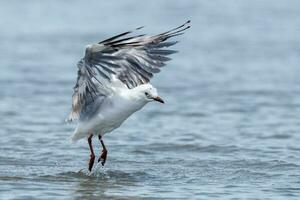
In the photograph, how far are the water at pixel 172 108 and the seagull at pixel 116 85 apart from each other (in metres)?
0.58

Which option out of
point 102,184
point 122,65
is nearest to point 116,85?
point 122,65

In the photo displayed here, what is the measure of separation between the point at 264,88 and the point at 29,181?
6.96 meters

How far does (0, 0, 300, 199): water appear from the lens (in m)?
9.42

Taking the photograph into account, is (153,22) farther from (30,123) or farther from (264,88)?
(30,123)

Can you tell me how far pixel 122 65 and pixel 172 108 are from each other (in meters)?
4.31

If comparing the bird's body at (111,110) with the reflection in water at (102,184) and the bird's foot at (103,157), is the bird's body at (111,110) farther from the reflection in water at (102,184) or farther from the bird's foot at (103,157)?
the reflection in water at (102,184)

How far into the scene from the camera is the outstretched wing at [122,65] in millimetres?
9188

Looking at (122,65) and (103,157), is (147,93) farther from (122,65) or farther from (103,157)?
(103,157)

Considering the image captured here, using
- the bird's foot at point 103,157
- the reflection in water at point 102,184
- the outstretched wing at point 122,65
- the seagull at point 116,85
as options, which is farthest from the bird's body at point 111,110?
the reflection in water at point 102,184

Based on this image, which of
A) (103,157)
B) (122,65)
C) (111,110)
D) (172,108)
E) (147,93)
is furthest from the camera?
(172,108)

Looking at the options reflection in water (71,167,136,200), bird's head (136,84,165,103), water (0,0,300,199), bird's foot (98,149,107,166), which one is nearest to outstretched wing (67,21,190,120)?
bird's head (136,84,165,103)

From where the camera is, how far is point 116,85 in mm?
9766

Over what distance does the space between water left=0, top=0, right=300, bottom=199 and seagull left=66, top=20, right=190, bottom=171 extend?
58cm

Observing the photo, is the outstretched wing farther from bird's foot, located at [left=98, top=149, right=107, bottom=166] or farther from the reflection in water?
the reflection in water
